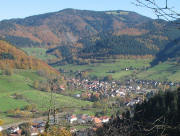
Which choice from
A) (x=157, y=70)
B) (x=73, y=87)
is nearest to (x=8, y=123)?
(x=73, y=87)

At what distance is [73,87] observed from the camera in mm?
63344

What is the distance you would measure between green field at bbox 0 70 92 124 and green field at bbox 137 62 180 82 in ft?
86.0

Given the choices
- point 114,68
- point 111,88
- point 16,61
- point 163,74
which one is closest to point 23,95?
point 111,88

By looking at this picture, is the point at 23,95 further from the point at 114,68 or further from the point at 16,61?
the point at 114,68

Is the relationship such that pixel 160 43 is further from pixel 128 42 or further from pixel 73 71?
pixel 73 71

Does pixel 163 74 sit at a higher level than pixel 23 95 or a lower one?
higher

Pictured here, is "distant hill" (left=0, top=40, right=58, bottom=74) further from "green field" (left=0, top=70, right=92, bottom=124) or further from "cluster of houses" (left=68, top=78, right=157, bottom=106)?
"cluster of houses" (left=68, top=78, right=157, bottom=106)

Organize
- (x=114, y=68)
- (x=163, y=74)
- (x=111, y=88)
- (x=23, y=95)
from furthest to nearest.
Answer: (x=114, y=68) → (x=163, y=74) → (x=111, y=88) → (x=23, y=95)

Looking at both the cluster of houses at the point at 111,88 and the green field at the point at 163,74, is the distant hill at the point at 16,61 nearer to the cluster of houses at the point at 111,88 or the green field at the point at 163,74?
the cluster of houses at the point at 111,88

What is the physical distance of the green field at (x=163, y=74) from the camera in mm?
69800

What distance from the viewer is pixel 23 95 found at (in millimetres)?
48875

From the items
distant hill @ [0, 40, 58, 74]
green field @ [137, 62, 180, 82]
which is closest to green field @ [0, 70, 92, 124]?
distant hill @ [0, 40, 58, 74]

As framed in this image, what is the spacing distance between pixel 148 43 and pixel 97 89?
6629 centimetres

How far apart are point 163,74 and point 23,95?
36.7m
